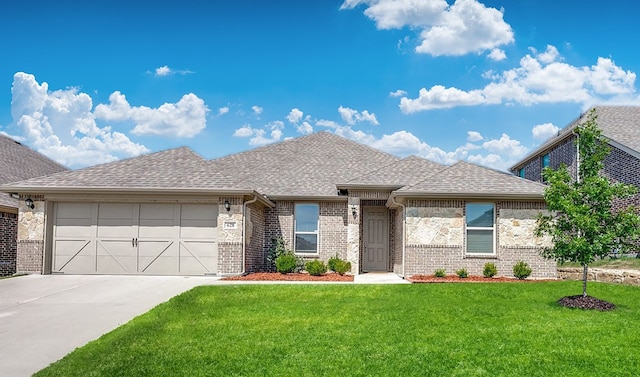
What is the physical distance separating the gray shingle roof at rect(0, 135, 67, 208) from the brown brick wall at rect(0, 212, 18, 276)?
1.62ft

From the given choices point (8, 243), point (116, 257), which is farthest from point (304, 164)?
point (8, 243)

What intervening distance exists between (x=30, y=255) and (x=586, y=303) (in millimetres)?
15524

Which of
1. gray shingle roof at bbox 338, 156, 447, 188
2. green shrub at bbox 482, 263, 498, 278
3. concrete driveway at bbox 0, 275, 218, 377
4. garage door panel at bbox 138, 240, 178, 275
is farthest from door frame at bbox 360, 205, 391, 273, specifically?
garage door panel at bbox 138, 240, 178, 275

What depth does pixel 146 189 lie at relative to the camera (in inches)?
674

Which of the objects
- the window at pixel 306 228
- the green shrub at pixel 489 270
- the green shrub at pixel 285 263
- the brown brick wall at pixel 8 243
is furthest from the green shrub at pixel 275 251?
the brown brick wall at pixel 8 243

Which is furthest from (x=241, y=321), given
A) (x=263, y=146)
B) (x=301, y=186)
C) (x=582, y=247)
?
(x=263, y=146)

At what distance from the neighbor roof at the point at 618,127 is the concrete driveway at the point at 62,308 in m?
15.8

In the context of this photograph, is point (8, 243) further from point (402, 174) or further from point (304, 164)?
point (402, 174)

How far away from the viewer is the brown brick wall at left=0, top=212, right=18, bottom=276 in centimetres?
1892

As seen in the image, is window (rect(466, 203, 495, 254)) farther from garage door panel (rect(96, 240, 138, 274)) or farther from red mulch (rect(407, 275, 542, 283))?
garage door panel (rect(96, 240, 138, 274))

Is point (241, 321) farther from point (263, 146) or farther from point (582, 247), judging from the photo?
point (263, 146)

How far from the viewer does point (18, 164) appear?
958 inches

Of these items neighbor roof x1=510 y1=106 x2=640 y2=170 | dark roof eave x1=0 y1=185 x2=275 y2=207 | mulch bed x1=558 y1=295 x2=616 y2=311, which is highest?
neighbor roof x1=510 y1=106 x2=640 y2=170

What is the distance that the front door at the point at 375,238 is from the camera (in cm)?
2147
